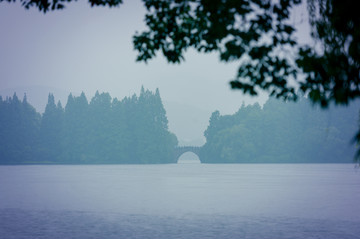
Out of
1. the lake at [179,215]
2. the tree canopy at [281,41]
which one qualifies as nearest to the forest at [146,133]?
the lake at [179,215]

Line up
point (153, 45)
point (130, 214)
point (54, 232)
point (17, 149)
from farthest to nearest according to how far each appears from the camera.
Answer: point (17, 149), point (130, 214), point (54, 232), point (153, 45)

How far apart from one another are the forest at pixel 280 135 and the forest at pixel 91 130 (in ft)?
43.3

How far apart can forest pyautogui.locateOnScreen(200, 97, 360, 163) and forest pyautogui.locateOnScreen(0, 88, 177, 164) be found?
13.2m

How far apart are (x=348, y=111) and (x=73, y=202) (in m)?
95.3

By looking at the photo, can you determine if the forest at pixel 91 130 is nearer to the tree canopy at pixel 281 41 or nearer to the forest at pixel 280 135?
the forest at pixel 280 135

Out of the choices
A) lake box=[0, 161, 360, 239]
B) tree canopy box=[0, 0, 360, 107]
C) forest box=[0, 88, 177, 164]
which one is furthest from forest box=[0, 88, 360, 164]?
tree canopy box=[0, 0, 360, 107]

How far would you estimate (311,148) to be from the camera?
10125cm

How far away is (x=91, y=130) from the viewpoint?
106188mm

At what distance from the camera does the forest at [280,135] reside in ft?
332

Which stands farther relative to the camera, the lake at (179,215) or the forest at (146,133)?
the forest at (146,133)

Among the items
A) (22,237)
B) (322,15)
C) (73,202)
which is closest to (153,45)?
(322,15)

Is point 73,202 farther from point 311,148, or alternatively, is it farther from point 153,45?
point 311,148

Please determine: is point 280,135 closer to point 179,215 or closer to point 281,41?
point 179,215

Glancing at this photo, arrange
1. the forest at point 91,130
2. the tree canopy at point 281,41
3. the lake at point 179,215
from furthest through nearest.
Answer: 1. the forest at point 91,130
2. the lake at point 179,215
3. the tree canopy at point 281,41
